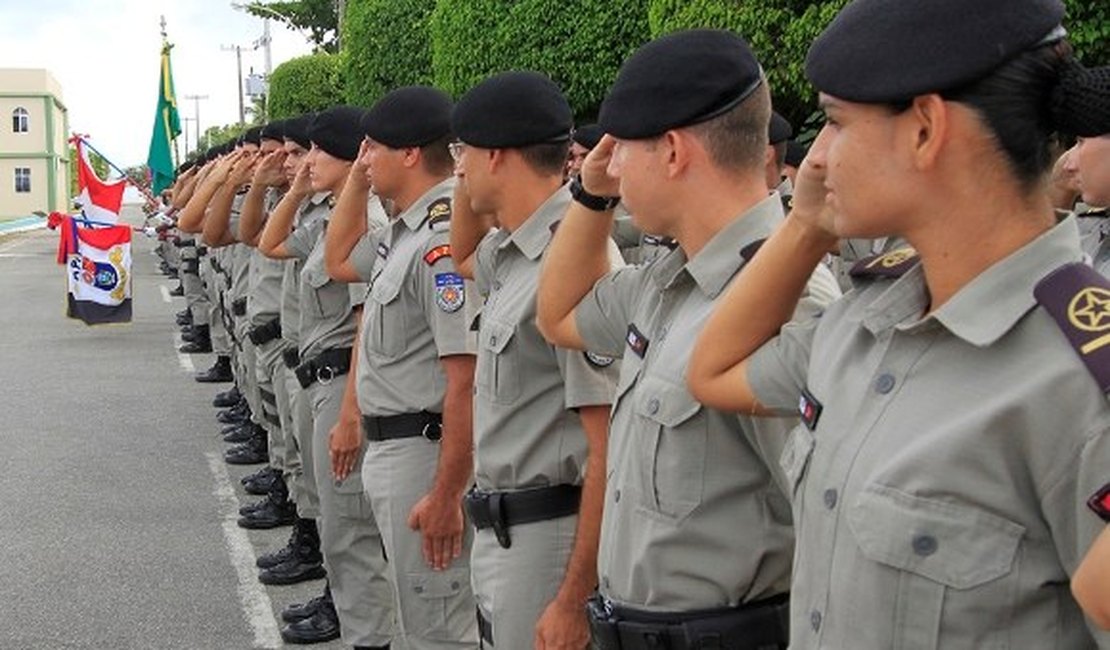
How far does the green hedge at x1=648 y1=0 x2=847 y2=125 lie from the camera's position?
240 inches

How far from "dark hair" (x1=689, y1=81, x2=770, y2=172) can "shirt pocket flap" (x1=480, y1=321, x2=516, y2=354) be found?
0.87m

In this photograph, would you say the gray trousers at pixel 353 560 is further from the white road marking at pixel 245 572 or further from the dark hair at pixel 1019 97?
the dark hair at pixel 1019 97

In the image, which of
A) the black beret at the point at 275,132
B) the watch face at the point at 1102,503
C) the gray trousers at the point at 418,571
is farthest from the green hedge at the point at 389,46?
the watch face at the point at 1102,503

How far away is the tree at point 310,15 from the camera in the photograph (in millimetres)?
34750

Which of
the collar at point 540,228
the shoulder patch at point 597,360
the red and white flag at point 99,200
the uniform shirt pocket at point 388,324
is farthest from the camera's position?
the red and white flag at point 99,200

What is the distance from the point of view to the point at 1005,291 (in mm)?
1471

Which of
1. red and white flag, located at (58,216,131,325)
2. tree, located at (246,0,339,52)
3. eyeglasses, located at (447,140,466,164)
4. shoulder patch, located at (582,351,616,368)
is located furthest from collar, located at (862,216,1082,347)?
tree, located at (246,0,339,52)

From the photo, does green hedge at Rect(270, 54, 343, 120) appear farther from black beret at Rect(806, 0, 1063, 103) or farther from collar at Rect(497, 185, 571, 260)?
black beret at Rect(806, 0, 1063, 103)

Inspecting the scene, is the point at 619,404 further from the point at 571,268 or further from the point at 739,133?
the point at 739,133

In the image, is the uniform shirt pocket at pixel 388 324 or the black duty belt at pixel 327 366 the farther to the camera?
the black duty belt at pixel 327 366

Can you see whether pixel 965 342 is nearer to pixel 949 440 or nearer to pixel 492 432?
pixel 949 440

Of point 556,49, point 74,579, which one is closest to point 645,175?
point 74,579

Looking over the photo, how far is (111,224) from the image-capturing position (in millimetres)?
13750

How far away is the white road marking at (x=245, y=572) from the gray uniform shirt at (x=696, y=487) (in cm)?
314
